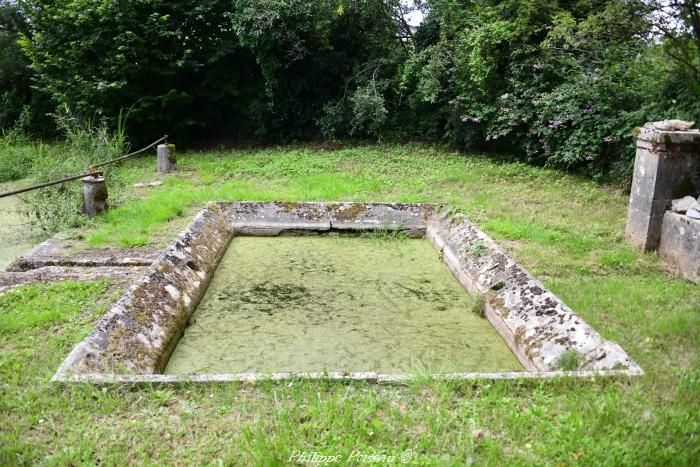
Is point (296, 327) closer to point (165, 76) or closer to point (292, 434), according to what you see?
point (292, 434)

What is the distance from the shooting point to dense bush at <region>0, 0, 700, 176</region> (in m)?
8.09

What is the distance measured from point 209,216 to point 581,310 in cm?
373

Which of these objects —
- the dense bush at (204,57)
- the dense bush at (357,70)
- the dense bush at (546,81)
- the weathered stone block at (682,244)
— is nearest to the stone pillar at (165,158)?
the dense bush at (204,57)

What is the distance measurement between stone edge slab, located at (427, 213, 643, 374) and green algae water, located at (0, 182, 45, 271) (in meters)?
4.10

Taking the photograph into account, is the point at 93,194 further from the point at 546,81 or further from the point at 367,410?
the point at 546,81

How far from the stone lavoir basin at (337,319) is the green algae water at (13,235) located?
1798 millimetres

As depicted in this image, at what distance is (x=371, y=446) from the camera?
2242 mm

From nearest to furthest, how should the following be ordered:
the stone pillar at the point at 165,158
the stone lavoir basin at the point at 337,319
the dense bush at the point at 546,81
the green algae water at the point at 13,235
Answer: the stone lavoir basin at the point at 337,319
the green algae water at the point at 13,235
the dense bush at the point at 546,81
the stone pillar at the point at 165,158

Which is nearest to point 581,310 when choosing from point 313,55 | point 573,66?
point 573,66

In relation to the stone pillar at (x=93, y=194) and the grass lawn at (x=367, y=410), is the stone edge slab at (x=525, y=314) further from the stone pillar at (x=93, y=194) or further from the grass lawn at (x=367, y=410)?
the stone pillar at (x=93, y=194)

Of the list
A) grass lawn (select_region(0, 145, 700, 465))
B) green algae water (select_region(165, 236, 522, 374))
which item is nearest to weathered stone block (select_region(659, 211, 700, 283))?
grass lawn (select_region(0, 145, 700, 465))

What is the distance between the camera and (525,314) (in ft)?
11.8

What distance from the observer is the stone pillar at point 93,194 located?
624 centimetres

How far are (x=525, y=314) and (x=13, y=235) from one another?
5.45 m
